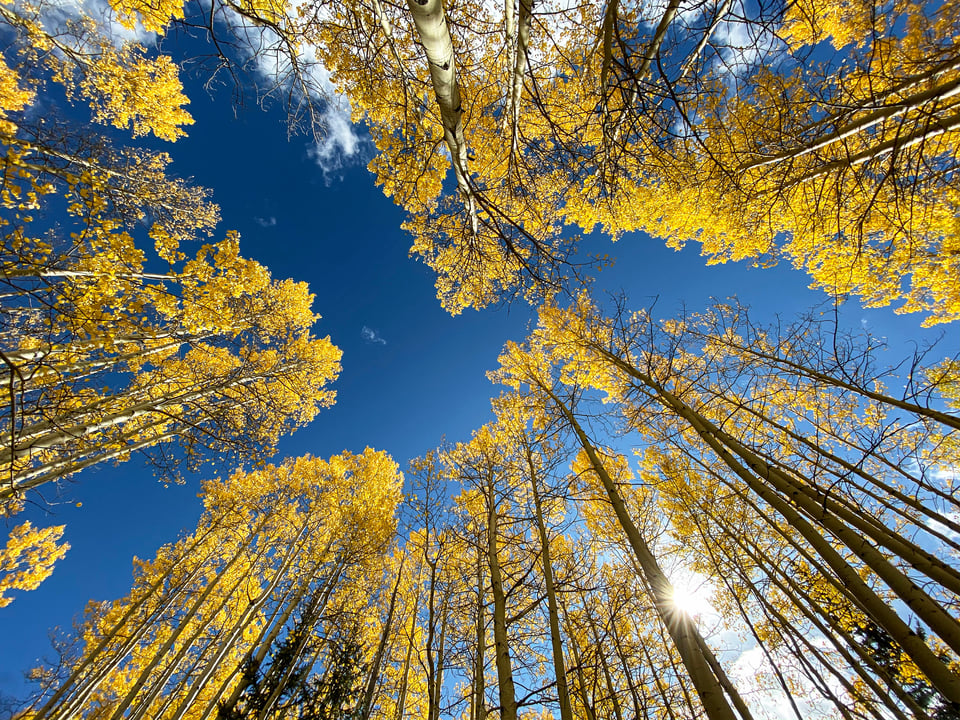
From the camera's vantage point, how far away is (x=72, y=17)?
16.5ft

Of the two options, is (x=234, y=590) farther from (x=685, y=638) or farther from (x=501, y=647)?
(x=685, y=638)

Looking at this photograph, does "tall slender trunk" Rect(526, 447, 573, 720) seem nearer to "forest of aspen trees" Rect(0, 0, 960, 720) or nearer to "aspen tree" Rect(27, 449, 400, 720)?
"forest of aspen trees" Rect(0, 0, 960, 720)

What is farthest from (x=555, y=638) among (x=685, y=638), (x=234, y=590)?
(x=234, y=590)

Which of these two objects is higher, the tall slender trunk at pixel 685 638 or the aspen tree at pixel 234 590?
the aspen tree at pixel 234 590

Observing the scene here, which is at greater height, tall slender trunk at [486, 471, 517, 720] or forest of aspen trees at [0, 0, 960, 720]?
forest of aspen trees at [0, 0, 960, 720]

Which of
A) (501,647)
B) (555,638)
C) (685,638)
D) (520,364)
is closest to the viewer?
(685,638)

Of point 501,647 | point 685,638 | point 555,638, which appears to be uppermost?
point 555,638

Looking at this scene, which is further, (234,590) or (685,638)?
(234,590)

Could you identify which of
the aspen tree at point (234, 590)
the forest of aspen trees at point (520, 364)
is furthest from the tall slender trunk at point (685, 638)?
the aspen tree at point (234, 590)

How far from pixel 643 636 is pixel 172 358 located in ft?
40.4

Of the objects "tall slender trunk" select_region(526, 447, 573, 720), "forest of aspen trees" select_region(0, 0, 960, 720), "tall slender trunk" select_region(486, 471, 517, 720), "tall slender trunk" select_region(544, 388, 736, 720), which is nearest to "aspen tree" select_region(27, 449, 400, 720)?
"forest of aspen trees" select_region(0, 0, 960, 720)

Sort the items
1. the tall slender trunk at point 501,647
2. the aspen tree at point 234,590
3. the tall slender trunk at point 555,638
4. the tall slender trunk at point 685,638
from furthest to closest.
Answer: the aspen tree at point 234,590, the tall slender trunk at point 555,638, the tall slender trunk at point 501,647, the tall slender trunk at point 685,638

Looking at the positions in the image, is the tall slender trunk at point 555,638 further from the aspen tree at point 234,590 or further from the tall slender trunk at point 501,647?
the aspen tree at point 234,590

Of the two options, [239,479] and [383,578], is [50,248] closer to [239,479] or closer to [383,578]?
[239,479]
